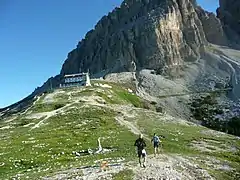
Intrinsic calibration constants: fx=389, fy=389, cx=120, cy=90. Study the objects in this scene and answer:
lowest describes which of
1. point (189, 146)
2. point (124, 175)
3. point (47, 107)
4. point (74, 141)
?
point (189, 146)

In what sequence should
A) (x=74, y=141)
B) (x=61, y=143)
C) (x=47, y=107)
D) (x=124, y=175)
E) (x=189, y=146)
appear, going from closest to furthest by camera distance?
1. (x=124, y=175)
2. (x=189, y=146)
3. (x=61, y=143)
4. (x=74, y=141)
5. (x=47, y=107)

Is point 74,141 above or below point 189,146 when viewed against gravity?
above

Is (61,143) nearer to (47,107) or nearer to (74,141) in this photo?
(74,141)

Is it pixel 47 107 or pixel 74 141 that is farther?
pixel 47 107

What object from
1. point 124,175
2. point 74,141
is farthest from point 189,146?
point 124,175

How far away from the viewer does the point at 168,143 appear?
2660 inches

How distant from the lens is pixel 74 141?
73375mm

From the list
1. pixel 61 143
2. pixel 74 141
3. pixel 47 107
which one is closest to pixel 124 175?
pixel 61 143

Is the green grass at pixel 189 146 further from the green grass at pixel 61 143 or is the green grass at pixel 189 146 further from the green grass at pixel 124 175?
the green grass at pixel 124 175

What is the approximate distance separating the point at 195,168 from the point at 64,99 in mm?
109514

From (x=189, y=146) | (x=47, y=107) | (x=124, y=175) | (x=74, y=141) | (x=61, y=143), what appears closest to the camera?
(x=124, y=175)

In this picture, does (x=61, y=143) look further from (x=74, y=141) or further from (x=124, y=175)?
(x=124, y=175)

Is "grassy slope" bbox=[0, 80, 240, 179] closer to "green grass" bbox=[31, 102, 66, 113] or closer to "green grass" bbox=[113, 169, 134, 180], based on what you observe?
"green grass" bbox=[113, 169, 134, 180]

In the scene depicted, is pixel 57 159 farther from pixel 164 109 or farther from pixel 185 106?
pixel 185 106
